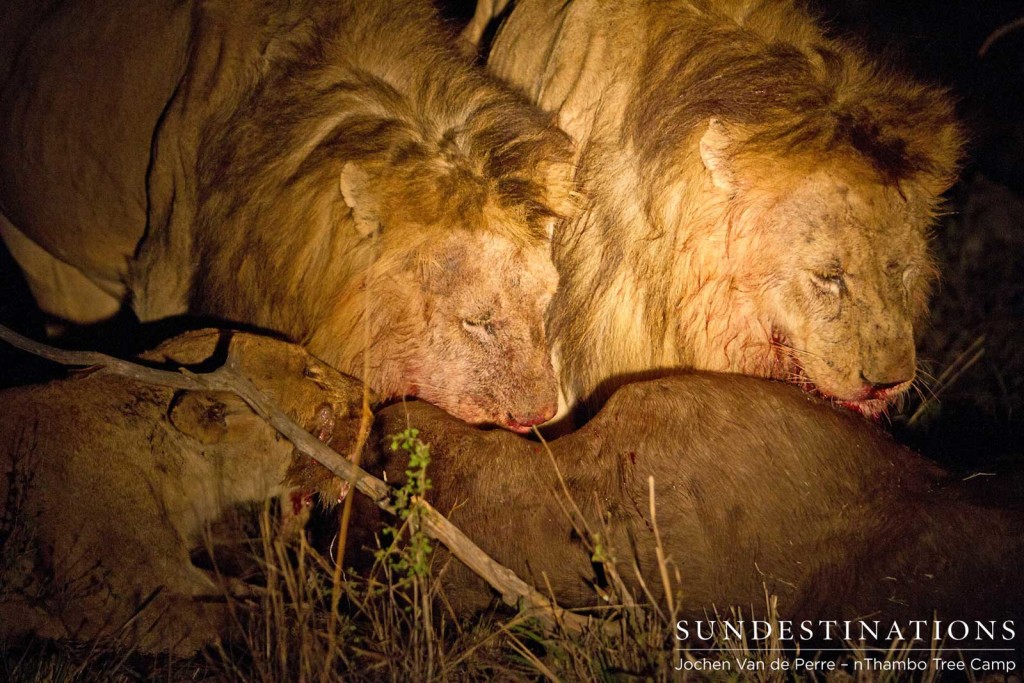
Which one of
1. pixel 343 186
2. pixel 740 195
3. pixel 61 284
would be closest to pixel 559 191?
pixel 740 195

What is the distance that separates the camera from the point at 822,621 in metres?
2.80

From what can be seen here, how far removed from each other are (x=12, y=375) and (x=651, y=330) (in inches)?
137

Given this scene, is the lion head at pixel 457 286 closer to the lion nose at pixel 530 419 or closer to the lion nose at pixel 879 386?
the lion nose at pixel 530 419

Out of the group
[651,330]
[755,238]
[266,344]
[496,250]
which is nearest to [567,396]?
[651,330]

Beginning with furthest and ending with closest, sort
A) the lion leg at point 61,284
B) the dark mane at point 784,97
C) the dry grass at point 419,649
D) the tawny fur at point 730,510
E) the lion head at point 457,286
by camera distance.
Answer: the lion leg at point 61,284 → the lion head at point 457,286 → the dark mane at point 784,97 → the tawny fur at point 730,510 → the dry grass at point 419,649

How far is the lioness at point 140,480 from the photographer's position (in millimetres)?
2779

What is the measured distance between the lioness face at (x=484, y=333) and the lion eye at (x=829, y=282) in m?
0.96

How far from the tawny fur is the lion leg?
2.71 meters

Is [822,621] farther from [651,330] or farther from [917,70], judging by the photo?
[917,70]

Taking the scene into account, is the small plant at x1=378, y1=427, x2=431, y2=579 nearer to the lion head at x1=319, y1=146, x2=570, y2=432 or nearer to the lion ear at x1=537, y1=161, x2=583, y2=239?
the lion head at x1=319, y1=146, x2=570, y2=432

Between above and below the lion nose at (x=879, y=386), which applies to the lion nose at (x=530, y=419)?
below

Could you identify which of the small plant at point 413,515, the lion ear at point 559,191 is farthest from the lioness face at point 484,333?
the small plant at point 413,515

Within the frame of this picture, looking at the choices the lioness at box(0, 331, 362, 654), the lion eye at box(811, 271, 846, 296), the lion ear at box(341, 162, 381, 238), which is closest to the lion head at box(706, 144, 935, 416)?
the lion eye at box(811, 271, 846, 296)

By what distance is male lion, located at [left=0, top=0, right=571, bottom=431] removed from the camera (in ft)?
11.0
